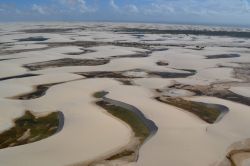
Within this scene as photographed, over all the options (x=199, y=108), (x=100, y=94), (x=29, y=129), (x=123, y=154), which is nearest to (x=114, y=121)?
(x=29, y=129)

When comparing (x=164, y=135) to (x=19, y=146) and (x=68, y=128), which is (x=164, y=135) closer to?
(x=68, y=128)

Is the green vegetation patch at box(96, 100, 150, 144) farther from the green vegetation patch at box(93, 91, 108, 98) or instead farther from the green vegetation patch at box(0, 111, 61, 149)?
the green vegetation patch at box(0, 111, 61, 149)

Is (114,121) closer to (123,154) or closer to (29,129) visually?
(29,129)

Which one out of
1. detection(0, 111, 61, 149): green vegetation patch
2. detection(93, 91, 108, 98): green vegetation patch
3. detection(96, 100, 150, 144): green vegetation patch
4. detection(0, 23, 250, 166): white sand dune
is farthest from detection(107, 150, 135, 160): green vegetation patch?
detection(93, 91, 108, 98): green vegetation patch

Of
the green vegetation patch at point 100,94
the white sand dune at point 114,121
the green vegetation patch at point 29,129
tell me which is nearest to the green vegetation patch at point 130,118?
the white sand dune at point 114,121

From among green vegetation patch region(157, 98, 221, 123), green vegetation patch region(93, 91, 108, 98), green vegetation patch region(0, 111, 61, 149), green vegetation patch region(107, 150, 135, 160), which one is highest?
green vegetation patch region(107, 150, 135, 160)

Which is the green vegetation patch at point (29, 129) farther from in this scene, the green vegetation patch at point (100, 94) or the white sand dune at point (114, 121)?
the green vegetation patch at point (100, 94)
